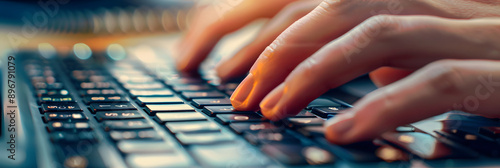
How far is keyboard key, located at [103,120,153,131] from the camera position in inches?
16.2

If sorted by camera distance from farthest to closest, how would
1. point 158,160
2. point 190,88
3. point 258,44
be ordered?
point 258,44 → point 190,88 → point 158,160

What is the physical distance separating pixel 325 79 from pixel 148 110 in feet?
0.63

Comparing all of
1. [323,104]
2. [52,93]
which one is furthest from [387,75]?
[52,93]

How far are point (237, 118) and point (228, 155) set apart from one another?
0.38ft

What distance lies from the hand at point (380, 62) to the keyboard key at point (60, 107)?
0.57 feet

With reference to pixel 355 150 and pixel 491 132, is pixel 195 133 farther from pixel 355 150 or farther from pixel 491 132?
pixel 491 132

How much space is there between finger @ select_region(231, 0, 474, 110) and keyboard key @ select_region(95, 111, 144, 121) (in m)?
0.11

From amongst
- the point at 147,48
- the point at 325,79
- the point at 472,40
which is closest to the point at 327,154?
the point at 325,79

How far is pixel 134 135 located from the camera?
39cm

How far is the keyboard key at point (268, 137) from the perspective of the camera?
0.39m

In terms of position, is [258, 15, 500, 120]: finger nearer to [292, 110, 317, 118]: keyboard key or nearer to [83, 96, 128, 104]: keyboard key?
[292, 110, 317, 118]: keyboard key

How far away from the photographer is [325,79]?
1.59 feet

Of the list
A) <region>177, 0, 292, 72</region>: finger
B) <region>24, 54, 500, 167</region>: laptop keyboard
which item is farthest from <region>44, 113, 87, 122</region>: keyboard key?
<region>177, 0, 292, 72</region>: finger

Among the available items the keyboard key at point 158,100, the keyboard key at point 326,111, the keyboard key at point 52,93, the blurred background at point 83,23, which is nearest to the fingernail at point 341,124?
the keyboard key at point 326,111
